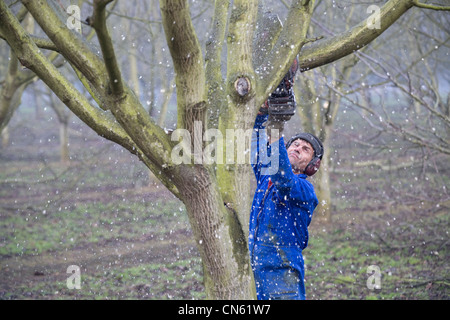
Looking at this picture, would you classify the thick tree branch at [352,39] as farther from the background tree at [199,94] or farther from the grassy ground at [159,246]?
the grassy ground at [159,246]

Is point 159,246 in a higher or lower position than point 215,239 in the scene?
higher

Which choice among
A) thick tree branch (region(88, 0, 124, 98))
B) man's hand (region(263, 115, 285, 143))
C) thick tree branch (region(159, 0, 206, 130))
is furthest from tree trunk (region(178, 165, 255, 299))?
thick tree branch (region(88, 0, 124, 98))

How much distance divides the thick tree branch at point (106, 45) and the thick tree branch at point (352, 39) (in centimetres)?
141

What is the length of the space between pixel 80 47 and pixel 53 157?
22599mm

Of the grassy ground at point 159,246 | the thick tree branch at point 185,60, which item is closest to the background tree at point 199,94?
the thick tree branch at point 185,60

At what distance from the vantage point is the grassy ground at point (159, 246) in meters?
7.05

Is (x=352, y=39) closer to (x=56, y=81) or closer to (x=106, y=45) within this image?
(x=106, y=45)

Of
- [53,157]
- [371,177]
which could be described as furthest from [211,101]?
[53,157]

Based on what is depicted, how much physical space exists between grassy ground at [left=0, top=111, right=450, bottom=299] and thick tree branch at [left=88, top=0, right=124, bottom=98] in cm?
474

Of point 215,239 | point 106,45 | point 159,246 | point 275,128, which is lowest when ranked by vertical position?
point 215,239

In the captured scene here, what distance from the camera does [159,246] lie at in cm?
970

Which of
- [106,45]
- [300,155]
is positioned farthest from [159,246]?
[106,45]

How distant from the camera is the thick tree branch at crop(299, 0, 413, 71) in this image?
127 inches

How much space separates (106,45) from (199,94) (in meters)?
0.56
